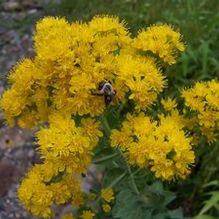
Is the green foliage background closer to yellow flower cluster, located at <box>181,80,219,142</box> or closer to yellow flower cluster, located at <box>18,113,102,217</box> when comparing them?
yellow flower cluster, located at <box>18,113,102,217</box>

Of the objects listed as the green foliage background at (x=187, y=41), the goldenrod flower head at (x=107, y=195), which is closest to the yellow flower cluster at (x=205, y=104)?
the green foliage background at (x=187, y=41)

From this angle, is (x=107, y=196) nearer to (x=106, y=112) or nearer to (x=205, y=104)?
(x=106, y=112)

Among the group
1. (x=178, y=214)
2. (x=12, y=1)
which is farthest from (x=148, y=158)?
(x=12, y=1)

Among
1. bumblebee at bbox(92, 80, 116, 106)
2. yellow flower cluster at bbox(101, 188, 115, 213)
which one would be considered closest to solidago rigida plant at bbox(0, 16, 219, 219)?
bumblebee at bbox(92, 80, 116, 106)

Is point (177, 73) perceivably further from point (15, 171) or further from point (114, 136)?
point (114, 136)

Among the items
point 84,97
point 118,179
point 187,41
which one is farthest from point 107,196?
point 187,41

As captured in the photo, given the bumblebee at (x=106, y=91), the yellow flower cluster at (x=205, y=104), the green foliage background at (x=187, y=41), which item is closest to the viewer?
the bumblebee at (x=106, y=91)

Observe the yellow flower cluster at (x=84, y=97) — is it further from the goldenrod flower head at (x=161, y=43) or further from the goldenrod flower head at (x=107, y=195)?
the goldenrod flower head at (x=107, y=195)

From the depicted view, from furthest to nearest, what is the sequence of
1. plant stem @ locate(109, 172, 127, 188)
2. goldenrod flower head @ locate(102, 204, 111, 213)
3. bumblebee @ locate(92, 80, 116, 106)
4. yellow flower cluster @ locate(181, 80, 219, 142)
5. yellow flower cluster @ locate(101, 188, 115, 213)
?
1. goldenrod flower head @ locate(102, 204, 111, 213)
2. yellow flower cluster @ locate(101, 188, 115, 213)
3. plant stem @ locate(109, 172, 127, 188)
4. yellow flower cluster @ locate(181, 80, 219, 142)
5. bumblebee @ locate(92, 80, 116, 106)
